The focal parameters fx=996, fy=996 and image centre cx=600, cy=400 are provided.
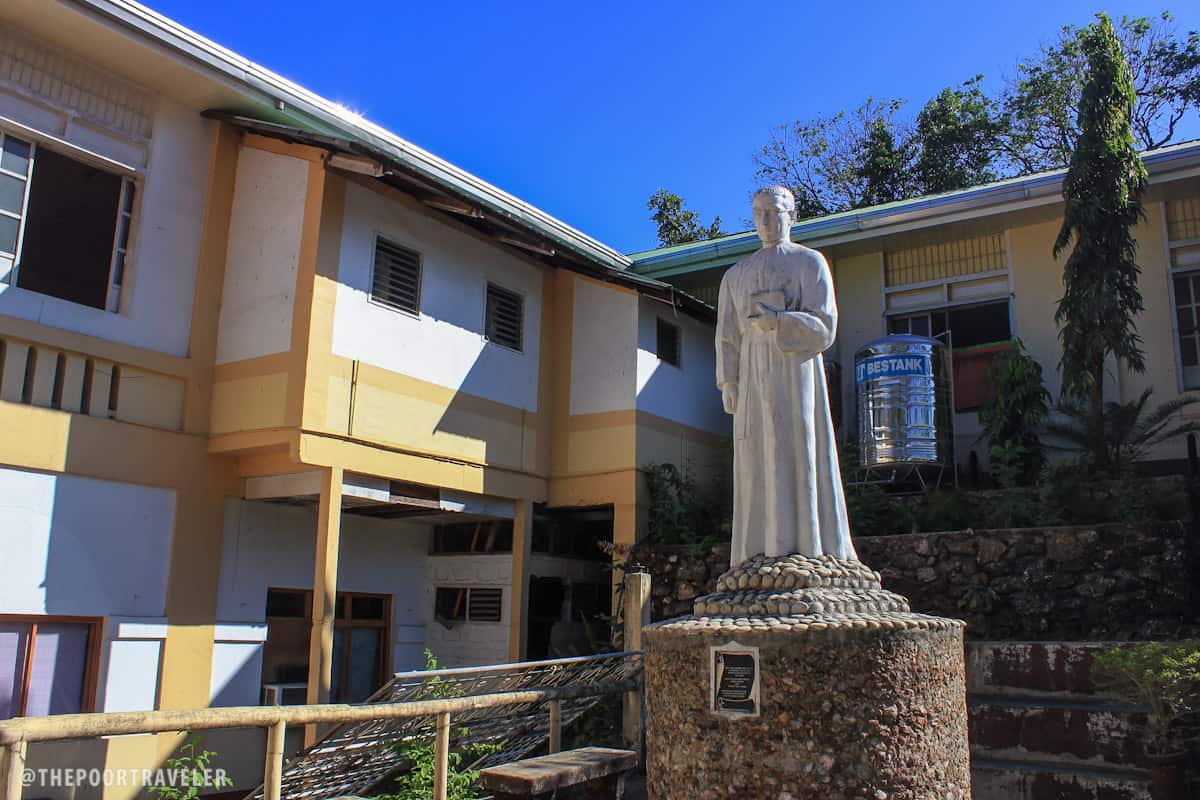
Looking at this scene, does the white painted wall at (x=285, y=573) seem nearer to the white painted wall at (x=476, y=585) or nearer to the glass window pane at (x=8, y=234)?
the white painted wall at (x=476, y=585)

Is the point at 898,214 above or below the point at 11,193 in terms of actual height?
above

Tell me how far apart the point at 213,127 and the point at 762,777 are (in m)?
10.3

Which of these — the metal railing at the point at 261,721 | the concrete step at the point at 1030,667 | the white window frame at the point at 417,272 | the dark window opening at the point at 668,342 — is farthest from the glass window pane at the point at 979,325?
the metal railing at the point at 261,721

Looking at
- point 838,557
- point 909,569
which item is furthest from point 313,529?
point 838,557

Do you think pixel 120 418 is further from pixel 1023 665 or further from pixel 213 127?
pixel 1023 665

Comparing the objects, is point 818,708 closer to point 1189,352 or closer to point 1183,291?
point 1189,352

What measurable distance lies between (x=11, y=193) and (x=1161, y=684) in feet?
37.5

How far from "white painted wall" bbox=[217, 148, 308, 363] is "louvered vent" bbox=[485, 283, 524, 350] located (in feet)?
9.70

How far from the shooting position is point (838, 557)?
6293mm

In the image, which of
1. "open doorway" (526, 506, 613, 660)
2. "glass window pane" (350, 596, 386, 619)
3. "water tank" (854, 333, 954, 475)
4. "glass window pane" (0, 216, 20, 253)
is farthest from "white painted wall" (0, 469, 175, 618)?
"water tank" (854, 333, 954, 475)

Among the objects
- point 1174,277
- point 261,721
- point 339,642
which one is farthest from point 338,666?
point 1174,277

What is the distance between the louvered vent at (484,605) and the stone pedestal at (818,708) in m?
7.76

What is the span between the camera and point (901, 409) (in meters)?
14.1

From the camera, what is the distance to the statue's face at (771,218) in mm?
6883
